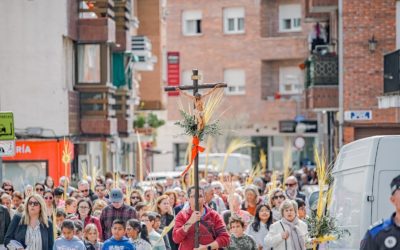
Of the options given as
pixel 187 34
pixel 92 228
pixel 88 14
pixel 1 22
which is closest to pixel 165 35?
pixel 187 34

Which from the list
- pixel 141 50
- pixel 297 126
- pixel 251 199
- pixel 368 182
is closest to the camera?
pixel 368 182

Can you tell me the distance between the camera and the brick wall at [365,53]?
3127 cm

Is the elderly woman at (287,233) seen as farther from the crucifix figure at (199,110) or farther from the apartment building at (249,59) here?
the apartment building at (249,59)

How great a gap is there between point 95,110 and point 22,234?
70.7ft

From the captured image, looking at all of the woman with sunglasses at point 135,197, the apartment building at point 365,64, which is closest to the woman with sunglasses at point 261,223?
the woman with sunglasses at point 135,197

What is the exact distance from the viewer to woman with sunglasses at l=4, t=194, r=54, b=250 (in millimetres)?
15391

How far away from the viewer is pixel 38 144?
3356cm

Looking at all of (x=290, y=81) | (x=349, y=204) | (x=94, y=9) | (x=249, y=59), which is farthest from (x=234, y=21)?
(x=349, y=204)

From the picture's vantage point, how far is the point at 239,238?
1494cm

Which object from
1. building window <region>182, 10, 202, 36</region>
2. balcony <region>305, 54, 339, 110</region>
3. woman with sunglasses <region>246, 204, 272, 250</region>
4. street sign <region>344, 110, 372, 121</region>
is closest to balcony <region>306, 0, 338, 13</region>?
balcony <region>305, 54, 339, 110</region>

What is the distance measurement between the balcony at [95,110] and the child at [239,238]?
71.3ft

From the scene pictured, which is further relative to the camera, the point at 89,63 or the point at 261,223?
the point at 89,63

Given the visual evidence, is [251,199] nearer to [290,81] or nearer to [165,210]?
[165,210]

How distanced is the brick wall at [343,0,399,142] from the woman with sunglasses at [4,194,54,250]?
1690cm
